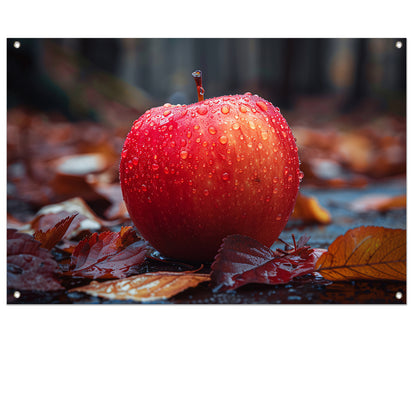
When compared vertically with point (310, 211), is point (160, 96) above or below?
above

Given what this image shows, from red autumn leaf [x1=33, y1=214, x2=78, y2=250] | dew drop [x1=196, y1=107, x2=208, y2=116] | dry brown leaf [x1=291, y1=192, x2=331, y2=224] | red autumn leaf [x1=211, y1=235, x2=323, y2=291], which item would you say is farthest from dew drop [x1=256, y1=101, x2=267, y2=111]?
dry brown leaf [x1=291, y1=192, x2=331, y2=224]

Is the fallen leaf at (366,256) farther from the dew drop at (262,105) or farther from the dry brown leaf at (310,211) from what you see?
the dry brown leaf at (310,211)

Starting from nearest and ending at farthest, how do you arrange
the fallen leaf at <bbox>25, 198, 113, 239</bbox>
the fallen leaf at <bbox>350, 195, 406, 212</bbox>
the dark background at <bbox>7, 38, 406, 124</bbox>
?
the fallen leaf at <bbox>25, 198, 113, 239</bbox>
the dark background at <bbox>7, 38, 406, 124</bbox>
the fallen leaf at <bbox>350, 195, 406, 212</bbox>

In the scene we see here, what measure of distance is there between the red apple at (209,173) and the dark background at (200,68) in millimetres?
157

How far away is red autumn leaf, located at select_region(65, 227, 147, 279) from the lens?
909 mm

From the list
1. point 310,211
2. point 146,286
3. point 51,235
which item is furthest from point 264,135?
point 310,211

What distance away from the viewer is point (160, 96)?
1.69m

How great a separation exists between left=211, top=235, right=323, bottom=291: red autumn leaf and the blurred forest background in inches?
13.4

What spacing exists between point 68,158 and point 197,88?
1160mm

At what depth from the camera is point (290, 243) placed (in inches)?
41.4

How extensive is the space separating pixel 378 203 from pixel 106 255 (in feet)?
3.62

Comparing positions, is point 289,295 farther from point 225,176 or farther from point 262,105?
point 262,105

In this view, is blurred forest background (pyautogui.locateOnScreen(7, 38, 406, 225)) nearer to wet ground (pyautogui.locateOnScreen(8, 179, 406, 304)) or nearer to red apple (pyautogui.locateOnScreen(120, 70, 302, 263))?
red apple (pyautogui.locateOnScreen(120, 70, 302, 263))

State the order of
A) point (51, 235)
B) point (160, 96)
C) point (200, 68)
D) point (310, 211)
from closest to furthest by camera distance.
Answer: point (51, 235), point (200, 68), point (310, 211), point (160, 96)
